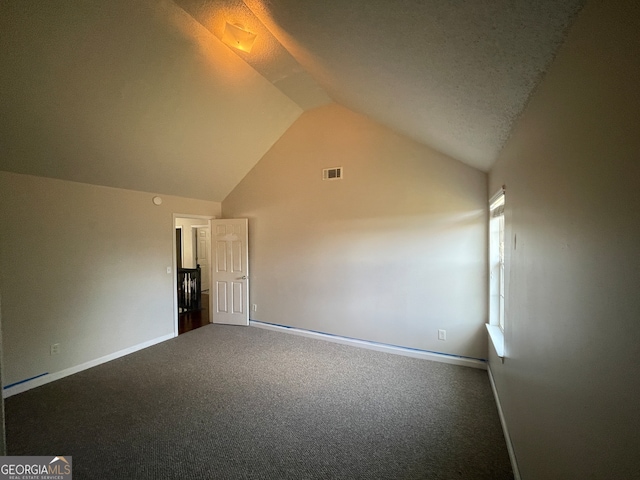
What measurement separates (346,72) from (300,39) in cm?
40

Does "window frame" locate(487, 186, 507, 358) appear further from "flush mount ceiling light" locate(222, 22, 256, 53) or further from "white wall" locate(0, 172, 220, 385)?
"white wall" locate(0, 172, 220, 385)

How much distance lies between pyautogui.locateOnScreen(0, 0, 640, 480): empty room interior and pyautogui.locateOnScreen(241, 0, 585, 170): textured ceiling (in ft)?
0.04

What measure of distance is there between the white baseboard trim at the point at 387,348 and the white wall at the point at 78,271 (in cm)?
186

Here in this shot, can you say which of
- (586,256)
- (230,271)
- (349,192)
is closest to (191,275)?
(230,271)

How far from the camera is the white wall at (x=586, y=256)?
608 mm

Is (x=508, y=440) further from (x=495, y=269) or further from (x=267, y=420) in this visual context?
(x=267, y=420)

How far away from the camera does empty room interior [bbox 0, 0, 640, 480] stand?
0.78 m

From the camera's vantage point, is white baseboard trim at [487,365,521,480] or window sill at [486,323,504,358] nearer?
white baseboard trim at [487,365,521,480]

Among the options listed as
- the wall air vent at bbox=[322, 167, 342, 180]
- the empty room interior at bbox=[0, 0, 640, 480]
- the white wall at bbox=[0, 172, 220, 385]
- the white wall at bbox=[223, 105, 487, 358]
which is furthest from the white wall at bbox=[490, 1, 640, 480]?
the white wall at bbox=[0, 172, 220, 385]

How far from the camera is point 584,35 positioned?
781mm

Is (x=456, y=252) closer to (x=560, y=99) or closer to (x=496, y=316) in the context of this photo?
(x=496, y=316)

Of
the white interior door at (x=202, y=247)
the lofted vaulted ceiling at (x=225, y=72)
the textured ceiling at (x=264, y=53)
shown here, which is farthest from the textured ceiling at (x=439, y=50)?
the white interior door at (x=202, y=247)

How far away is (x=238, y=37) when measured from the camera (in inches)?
89.1

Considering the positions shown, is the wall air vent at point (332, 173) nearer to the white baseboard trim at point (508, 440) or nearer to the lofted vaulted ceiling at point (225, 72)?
the lofted vaulted ceiling at point (225, 72)
